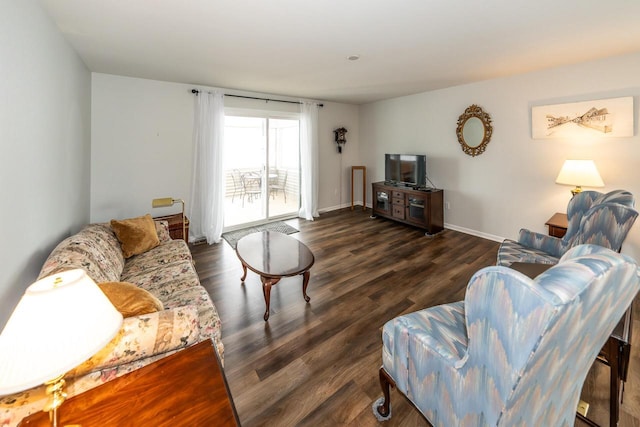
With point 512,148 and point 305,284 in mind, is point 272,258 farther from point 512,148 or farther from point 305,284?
point 512,148

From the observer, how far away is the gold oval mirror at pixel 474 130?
13.8ft

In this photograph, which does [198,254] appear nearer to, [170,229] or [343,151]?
[170,229]

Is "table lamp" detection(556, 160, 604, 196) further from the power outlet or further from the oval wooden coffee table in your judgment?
the oval wooden coffee table

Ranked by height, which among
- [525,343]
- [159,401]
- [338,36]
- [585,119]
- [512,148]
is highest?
[338,36]

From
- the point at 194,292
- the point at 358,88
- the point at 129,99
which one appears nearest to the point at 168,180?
the point at 129,99

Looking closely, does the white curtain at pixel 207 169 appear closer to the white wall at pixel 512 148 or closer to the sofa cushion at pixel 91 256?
the sofa cushion at pixel 91 256

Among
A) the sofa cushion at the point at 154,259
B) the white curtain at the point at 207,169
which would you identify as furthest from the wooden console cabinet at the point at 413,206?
the sofa cushion at the point at 154,259

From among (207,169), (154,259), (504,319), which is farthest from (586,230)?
(207,169)

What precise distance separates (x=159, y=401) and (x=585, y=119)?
4766 mm

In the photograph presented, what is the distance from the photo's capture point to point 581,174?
10.0 feet

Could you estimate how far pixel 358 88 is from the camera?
4.56 metres

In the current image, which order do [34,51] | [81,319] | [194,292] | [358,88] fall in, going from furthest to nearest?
[358,88] → [194,292] → [34,51] → [81,319]

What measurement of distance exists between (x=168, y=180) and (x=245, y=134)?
61.3 inches

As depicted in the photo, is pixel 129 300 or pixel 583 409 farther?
pixel 583 409
